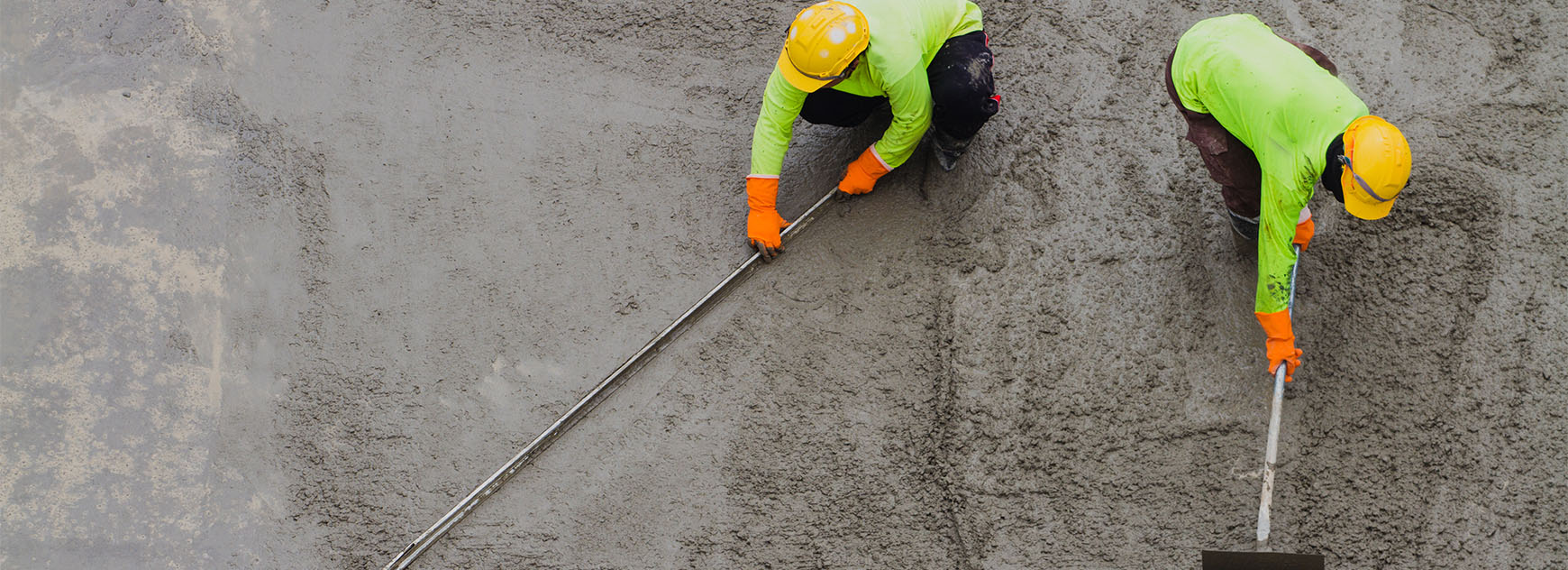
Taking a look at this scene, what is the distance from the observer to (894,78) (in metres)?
2.68

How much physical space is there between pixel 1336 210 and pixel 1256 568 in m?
1.11

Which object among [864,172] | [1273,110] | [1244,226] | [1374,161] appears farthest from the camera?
[864,172]

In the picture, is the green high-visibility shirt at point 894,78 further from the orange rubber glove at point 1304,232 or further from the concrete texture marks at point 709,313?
the orange rubber glove at point 1304,232

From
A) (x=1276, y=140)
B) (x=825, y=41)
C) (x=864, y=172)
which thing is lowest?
(x=864, y=172)

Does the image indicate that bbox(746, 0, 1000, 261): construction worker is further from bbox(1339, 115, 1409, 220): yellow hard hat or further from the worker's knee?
bbox(1339, 115, 1409, 220): yellow hard hat

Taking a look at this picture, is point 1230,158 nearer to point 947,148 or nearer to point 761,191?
point 947,148

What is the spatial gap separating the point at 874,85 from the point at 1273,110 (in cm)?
106

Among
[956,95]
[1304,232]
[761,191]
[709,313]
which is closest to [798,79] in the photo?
[761,191]

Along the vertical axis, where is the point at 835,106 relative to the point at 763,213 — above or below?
above

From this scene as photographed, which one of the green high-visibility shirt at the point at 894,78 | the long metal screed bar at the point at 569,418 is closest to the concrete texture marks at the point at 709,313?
the long metal screed bar at the point at 569,418

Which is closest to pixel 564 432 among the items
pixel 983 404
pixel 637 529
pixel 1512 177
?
pixel 637 529

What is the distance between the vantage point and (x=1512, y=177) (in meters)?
2.89

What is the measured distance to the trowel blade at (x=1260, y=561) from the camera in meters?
2.49

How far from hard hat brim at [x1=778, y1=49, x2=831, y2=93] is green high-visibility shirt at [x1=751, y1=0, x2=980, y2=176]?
0.04 m
